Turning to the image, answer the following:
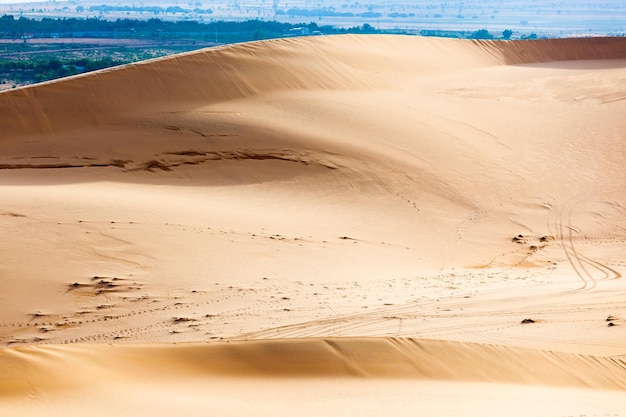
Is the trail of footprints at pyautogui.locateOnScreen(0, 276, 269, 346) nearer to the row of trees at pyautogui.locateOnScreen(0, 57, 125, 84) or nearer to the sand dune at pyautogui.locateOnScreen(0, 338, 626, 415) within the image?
the sand dune at pyautogui.locateOnScreen(0, 338, 626, 415)

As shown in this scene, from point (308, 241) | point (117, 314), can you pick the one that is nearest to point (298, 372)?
point (117, 314)

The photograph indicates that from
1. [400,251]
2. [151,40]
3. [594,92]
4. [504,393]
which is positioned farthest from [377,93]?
[151,40]

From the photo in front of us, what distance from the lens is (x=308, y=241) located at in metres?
11.4

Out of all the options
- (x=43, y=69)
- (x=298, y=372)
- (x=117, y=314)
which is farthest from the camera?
(x=43, y=69)

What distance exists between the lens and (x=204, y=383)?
6711mm

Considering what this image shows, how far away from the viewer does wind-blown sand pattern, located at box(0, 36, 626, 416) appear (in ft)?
22.2

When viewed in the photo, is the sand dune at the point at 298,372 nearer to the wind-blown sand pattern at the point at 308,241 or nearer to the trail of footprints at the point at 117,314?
the wind-blown sand pattern at the point at 308,241

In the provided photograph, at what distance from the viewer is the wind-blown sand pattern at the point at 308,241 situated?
6.78 metres

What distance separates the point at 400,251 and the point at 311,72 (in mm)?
9225

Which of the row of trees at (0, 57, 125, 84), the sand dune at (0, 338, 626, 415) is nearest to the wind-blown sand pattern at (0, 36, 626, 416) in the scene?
the sand dune at (0, 338, 626, 415)

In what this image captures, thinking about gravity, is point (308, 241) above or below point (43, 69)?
above

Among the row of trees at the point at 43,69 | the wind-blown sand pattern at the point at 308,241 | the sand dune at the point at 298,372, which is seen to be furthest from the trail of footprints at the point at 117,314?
the row of trees at the point at 43,69

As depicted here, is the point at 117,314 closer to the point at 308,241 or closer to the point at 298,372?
the point at 298,372

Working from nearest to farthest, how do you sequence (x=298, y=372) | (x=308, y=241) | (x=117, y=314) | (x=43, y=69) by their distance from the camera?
(x=298, y=372) → (x=117, y=314) → (x=308, y=241) → (x=43, y=69)
